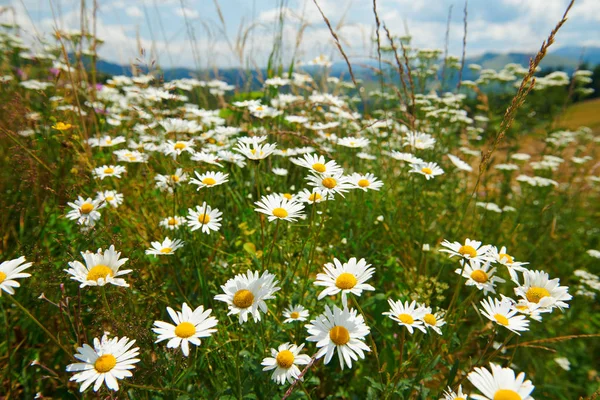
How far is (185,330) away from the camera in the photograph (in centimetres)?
110

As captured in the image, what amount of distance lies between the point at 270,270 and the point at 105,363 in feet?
2.77

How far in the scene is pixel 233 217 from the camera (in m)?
2.58

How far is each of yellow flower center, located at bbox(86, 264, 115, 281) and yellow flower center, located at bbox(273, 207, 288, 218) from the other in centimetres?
63

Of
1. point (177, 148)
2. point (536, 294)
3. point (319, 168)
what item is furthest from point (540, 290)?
point (177, 148)

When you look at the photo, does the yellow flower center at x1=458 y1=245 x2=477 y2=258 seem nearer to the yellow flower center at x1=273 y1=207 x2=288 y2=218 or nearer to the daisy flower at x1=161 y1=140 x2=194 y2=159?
the yellow flower center at x1=273 y1=207 x2=288 y2=218

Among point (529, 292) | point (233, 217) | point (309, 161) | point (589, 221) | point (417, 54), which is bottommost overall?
point (589, 221)

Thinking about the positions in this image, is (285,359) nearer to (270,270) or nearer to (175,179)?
(270,270)

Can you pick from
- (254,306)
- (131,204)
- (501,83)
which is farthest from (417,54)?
(254,306)

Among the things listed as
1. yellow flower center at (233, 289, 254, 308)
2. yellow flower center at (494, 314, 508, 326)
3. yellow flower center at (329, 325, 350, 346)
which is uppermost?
yellow flower center at (233, 289, 254, 308)

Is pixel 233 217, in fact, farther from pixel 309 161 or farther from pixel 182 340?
pixel 182 340

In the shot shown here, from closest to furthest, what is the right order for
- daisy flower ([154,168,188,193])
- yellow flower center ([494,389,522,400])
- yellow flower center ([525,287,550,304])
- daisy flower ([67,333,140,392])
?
yellow flower center ([494,389,522,400]), daisy flower ([67,333,140,392]), yellow flower center ([525,287,550,304]), daisy flower ([154,168,188,193])

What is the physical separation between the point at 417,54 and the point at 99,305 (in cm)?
415

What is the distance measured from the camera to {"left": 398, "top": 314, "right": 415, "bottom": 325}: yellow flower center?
127 cm

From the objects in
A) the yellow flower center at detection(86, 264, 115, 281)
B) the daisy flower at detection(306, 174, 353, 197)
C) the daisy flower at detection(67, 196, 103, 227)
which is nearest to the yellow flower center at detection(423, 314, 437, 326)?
the daisy flower at detection(306, 174, 353, 197)
